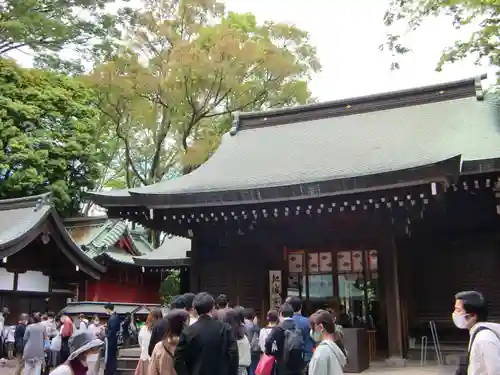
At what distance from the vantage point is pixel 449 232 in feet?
38.9

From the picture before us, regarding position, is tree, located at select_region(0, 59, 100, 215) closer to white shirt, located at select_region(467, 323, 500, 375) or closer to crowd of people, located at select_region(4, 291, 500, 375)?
crowd of people, located at select_region(4, 291, 500, 375)

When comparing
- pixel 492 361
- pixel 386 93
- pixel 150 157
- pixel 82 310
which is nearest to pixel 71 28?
pixel 386 93

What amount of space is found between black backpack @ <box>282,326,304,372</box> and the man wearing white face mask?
2545mm

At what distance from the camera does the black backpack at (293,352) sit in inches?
238

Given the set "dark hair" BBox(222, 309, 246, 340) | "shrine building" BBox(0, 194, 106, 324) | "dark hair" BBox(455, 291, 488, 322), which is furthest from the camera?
"shrine building" BBox(0, 194, 106, 324)

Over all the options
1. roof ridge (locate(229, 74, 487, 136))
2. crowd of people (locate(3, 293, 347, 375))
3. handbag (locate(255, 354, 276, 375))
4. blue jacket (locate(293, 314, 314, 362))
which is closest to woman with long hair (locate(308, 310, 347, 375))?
crowd of people (locate(3, 293, 347, 375))

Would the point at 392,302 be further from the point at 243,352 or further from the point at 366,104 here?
the point at 366,104

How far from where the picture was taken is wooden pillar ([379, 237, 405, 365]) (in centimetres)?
1136

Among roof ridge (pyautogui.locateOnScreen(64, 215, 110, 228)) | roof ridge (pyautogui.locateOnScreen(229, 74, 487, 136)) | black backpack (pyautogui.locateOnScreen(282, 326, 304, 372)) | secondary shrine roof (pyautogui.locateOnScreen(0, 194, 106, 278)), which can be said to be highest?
roof ridge (pyautogui.locateOnScreen(229, 74, 487, 136))

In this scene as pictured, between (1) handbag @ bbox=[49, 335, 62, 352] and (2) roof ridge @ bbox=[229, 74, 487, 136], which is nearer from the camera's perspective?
(1) handbag @ bbox=[49, 335, 62, 352]

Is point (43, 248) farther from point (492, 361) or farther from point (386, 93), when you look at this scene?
point (492, 361)

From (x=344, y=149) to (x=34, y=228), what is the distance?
30.3 ft

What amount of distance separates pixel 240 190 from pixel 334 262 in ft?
9.84

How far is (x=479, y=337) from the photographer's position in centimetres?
360
